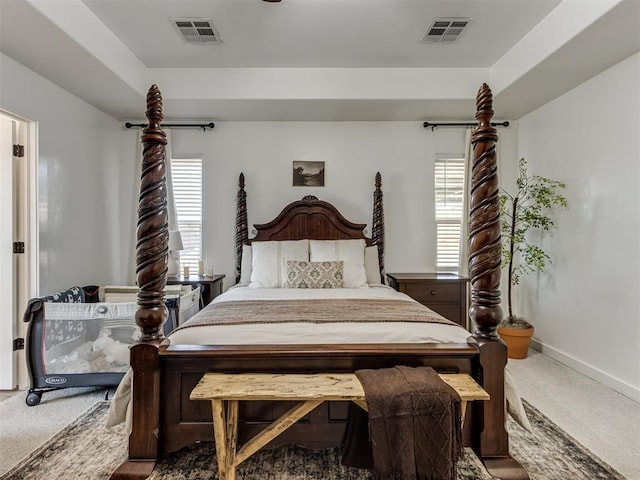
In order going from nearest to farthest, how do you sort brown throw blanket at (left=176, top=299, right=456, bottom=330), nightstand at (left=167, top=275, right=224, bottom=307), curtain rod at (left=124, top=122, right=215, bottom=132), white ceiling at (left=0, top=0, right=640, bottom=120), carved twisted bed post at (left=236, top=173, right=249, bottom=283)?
brown throw blanket at (left=176, top=299, right=456, bottom=330) → white ceiling at (left=0, top=0, right=640, bottom=120) → nightstand at (left=167, top=275, right=224, bottom=307) → carved twisted bed post at (left=236, top=173, right=249, bottom=283) → curtain rod at (left=124, top=122, right=215, bottom=132)

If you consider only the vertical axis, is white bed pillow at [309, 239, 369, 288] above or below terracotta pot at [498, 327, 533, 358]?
above

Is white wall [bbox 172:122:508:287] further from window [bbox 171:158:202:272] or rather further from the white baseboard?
the white baseboard

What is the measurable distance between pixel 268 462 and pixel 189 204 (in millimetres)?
3142

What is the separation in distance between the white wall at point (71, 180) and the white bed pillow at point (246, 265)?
154 cm

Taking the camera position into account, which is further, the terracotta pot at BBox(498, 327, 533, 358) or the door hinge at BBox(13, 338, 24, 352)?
the terracotta pot at BBox(498, 327, 533, 358)

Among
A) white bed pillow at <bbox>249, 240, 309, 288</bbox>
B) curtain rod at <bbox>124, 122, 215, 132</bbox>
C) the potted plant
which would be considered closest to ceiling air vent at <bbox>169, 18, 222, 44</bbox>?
curtain rod at <bbox>124, 122, 215, 132</bbox>

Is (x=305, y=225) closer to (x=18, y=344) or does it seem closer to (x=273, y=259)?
(x=273, y=259)

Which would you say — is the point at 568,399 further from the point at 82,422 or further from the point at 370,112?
the point at 82,422

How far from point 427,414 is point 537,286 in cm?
311

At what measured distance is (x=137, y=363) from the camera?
1807 millimetres

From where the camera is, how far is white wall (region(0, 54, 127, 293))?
9.98ft

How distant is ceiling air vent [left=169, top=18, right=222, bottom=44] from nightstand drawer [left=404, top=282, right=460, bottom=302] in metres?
2.84

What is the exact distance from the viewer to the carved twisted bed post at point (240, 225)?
4117mm

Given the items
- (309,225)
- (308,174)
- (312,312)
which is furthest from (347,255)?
(312,312)
